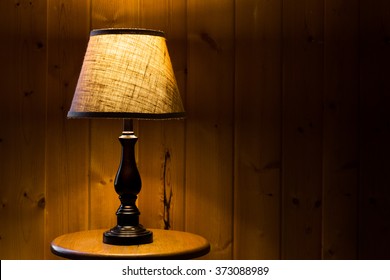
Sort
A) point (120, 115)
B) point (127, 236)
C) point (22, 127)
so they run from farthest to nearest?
1. point (22, 127)
2. point (127, 236)
3. point (120, 115)

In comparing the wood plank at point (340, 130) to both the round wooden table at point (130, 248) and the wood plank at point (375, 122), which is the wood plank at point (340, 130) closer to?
the wood plank at point (375, 122)

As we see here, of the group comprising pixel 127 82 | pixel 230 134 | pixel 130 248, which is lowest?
pixel 130 248

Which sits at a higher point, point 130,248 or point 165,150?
point 165,150

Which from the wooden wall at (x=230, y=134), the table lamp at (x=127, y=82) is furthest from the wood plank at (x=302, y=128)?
the table lamp at (x=127, y=82)

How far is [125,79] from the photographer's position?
1.79 metres

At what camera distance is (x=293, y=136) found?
2178 mm

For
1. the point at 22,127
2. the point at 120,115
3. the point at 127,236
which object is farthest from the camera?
the point at 22,127

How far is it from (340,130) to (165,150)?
55 centimetres

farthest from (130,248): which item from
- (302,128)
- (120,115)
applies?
(302,128)

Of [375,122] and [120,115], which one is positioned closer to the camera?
[120,115]

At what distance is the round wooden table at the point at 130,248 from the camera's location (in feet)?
5.85

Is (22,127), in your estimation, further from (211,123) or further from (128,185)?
(211,123)

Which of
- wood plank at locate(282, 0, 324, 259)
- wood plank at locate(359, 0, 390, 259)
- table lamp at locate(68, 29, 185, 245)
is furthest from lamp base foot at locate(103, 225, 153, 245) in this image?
wood plank at locate(359, 0, 390, 259)
